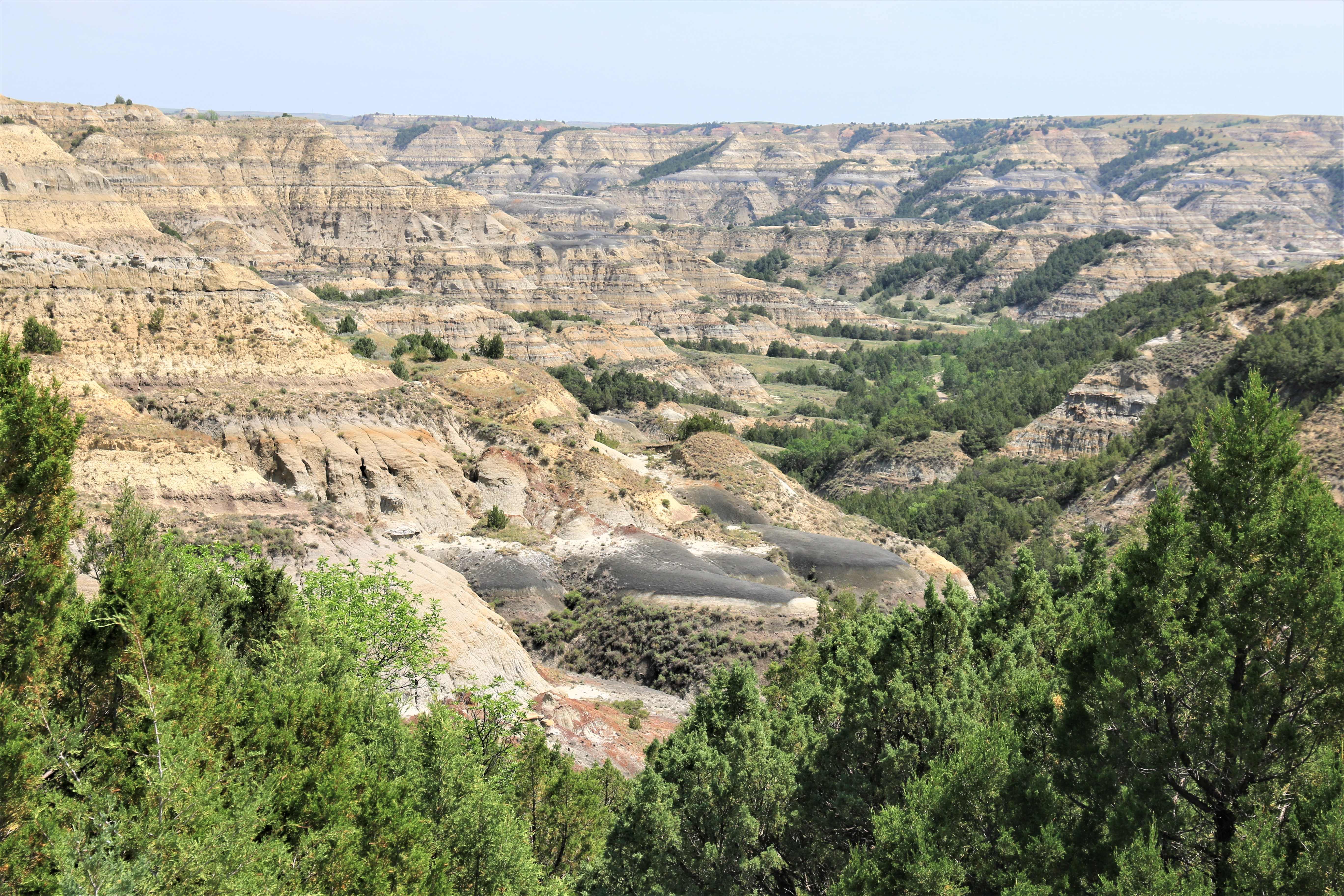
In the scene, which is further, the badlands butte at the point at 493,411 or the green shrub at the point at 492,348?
the green shrub at the point at 492,348

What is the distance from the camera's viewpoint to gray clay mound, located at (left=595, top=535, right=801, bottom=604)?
51.4 m

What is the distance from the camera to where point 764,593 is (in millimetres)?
51750

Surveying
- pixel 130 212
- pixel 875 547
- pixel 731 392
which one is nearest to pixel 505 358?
pixel 875 547

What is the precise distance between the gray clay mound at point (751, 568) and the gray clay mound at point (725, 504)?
7.90m

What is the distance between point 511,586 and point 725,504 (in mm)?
18837

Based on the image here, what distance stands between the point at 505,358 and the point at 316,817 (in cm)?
6809

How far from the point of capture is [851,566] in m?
58.5

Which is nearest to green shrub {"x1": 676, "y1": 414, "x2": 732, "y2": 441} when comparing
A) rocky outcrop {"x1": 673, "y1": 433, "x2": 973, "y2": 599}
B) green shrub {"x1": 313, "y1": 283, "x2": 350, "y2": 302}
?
rocky outcrop {"x1": 673, "y1": 433, "x2": 973, "y2": 599}

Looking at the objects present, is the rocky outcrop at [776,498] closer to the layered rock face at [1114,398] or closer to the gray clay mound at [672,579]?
the gray clay mound at [672,579]

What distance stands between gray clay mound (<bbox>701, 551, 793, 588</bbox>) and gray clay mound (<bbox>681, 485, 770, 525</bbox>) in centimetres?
790

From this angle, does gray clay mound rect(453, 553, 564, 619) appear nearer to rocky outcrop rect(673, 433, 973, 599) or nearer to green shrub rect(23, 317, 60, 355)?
rocky outcrop rect(673, 433, 973, 599)

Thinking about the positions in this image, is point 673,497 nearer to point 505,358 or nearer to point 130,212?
point 505,358

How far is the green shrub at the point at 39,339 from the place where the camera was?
4622 centimetres

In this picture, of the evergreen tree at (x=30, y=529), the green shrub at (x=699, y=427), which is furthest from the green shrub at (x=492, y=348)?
the evergreen tree at (x=30, y=529)
